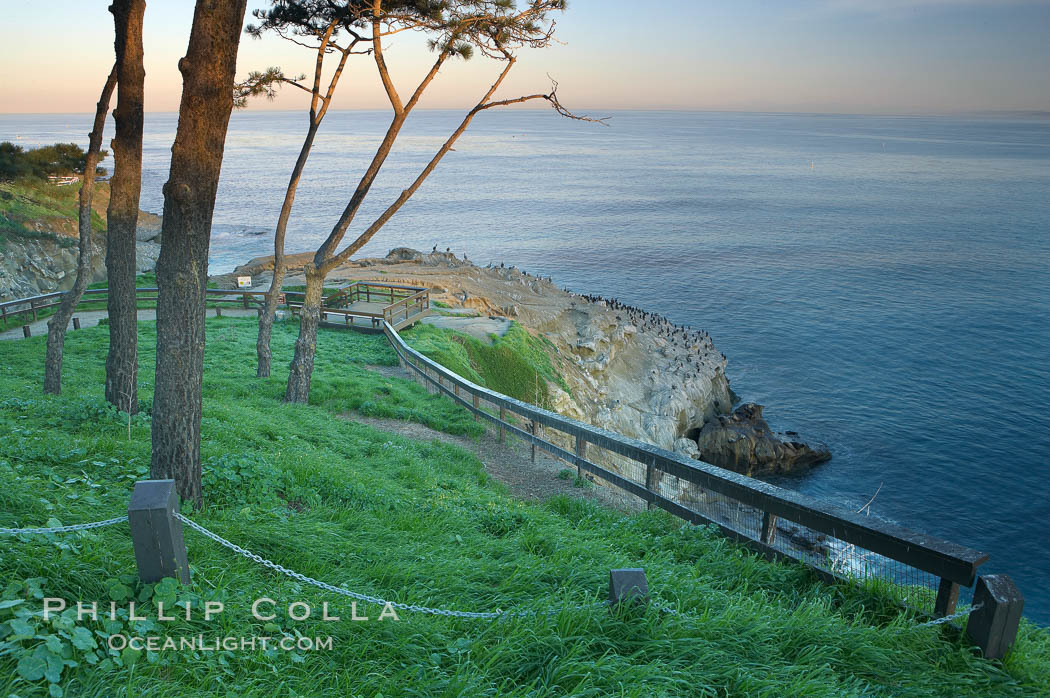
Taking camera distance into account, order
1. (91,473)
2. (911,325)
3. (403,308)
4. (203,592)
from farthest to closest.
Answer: (911,325)
(403,308)
(91,473)
(203,592)

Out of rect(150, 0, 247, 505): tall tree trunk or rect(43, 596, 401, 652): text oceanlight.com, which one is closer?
rect(43, 596, 401, 652): text oceanlight.com

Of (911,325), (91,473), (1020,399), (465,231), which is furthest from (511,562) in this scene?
(465,231)

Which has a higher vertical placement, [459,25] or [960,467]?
[459,25]

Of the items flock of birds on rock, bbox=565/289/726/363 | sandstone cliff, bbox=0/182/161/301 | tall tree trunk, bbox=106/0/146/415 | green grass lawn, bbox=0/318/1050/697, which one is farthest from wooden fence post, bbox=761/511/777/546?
sandstone cliff, bbox=0/182/161/301

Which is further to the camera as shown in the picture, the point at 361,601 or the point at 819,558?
the point at 819,558

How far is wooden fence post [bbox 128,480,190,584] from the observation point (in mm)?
3561

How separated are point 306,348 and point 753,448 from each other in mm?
19918

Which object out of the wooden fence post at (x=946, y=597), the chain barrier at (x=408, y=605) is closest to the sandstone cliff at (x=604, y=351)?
the wooden fence post at (x=946, y=597)

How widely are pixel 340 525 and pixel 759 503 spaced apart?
11.9ft

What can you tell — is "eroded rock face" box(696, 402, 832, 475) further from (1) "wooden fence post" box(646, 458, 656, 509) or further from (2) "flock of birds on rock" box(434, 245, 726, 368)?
(1) "wooden fence post" box(646, 458, 656, 509)

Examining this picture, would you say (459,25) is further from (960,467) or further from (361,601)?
(960,467)

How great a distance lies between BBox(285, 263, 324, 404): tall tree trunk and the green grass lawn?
5772 millimetres

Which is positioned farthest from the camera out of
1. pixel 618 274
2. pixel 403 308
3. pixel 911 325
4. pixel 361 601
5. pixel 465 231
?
pixel 465 231

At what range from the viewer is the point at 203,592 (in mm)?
3867
